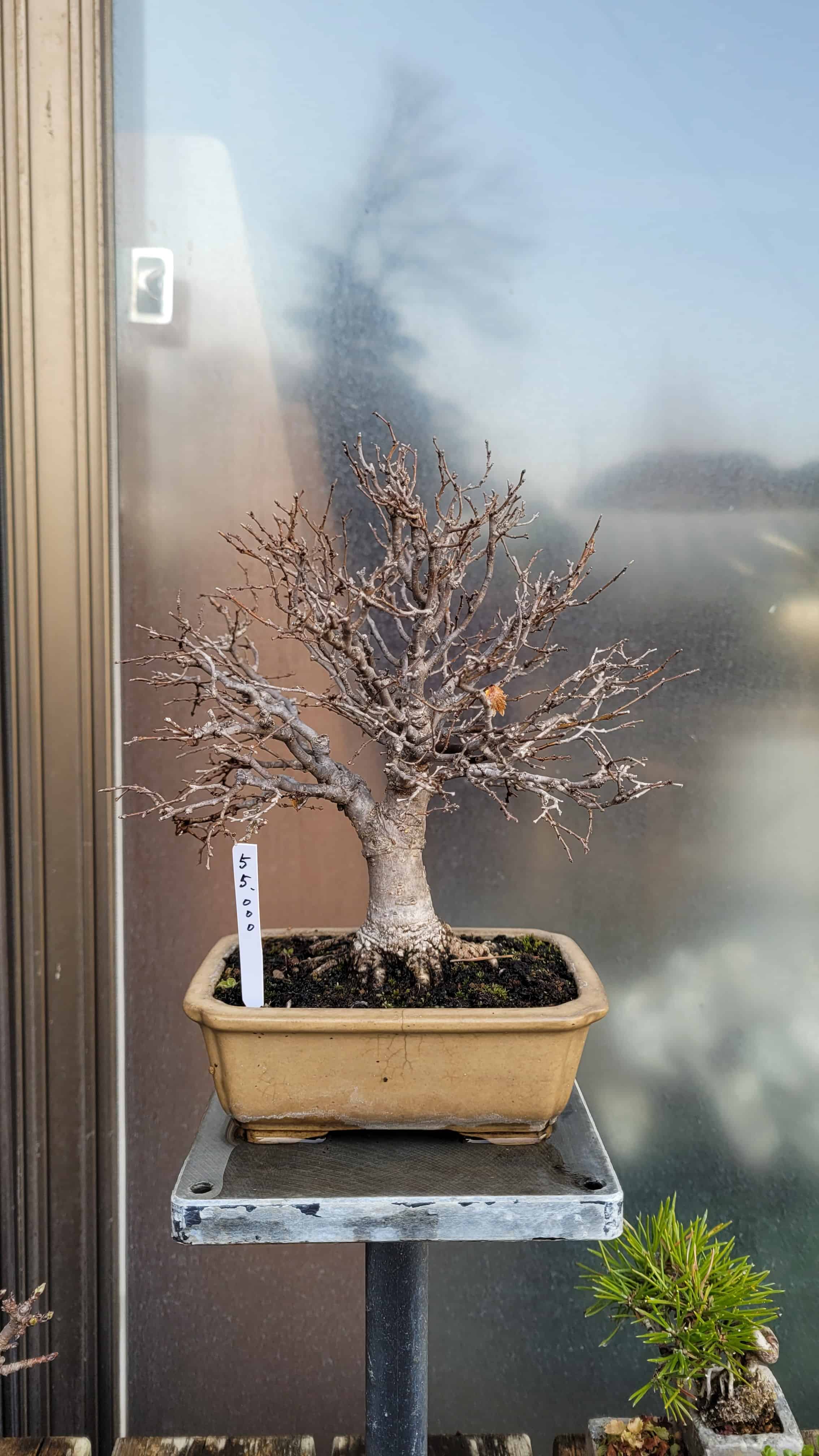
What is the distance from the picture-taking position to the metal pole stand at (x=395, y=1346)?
0.72 metres

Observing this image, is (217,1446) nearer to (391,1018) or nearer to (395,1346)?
(395,1346)

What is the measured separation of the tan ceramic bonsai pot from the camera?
26.8 inches

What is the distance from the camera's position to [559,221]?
111 cm

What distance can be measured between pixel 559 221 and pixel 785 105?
1.03 feet

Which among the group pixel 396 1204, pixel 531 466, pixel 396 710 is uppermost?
pixel 531 466

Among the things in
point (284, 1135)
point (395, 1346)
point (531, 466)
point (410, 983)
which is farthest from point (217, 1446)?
point (531, 466)

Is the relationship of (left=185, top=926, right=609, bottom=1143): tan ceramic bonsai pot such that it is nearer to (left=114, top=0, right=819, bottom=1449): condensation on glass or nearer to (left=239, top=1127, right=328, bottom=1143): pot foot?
(left=239, top=1127, right=328, bottom=1143): pot foot

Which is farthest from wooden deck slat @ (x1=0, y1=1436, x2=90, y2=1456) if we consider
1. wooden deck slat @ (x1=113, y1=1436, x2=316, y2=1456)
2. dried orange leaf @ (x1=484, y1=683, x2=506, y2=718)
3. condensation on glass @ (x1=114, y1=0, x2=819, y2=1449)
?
dried orange leaf @ (x1=484, y1=683, x2=506, y2=718)

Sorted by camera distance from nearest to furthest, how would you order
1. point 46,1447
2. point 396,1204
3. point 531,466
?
point 396,1204, point 46,1447, point 531,466

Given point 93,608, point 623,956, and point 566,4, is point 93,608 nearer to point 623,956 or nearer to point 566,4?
point 623,956

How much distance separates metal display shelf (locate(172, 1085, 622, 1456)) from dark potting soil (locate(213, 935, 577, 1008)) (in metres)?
0.11

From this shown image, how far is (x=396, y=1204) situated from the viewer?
0.64m

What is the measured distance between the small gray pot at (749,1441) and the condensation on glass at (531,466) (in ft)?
1.09

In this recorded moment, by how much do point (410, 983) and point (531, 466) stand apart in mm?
661
